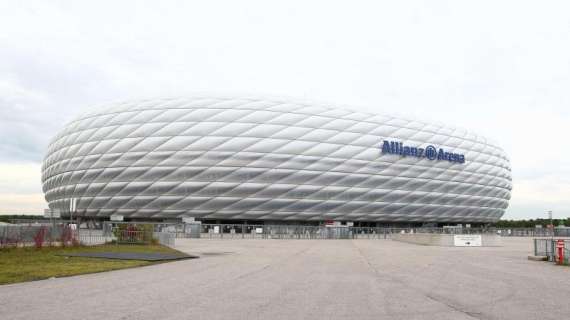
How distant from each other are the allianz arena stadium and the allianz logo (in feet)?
0.56

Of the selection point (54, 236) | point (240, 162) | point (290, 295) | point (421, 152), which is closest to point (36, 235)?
point (54, 236)

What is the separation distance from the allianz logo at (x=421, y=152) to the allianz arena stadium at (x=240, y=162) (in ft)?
0.56

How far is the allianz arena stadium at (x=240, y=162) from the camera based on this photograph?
55469 millimetres

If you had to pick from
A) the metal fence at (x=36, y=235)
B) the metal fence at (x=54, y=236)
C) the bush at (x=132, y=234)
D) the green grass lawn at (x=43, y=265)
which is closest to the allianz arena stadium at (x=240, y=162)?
the metal fence at (x=54, y=236)

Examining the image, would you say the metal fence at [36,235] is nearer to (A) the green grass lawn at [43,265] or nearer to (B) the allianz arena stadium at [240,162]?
(A) the green grass lawn at [43,265]

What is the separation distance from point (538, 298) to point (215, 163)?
4691 cm

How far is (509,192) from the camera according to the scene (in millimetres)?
80750

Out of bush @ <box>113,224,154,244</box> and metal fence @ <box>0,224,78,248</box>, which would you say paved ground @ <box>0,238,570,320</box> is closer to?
metal fence @ <box>0,224,78,248</box>

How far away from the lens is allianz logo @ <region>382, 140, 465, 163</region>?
6178 centimetres

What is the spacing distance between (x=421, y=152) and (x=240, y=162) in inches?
941

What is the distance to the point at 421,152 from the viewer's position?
64625 millimetres

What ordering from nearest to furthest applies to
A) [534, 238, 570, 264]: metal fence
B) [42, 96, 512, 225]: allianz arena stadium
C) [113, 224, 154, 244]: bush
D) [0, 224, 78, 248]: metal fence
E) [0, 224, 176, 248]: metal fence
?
[534, 238, 570, 264]: metal fence < [0, 224, 78, 248]: metal fence < [0, 224, 176, 248]: metal fence < [113, 224, 154, 244]: bush < [42, 96, 512, 225]: allianz arena stadium

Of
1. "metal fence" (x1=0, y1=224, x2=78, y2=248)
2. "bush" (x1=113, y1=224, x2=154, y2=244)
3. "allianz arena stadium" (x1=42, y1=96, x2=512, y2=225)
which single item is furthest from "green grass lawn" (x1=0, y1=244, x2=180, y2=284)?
"allianz arena stadium" (x1=42, y1=96, x2=512, y2=225)

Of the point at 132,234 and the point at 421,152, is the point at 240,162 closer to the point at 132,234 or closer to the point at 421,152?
the point at 421,152
